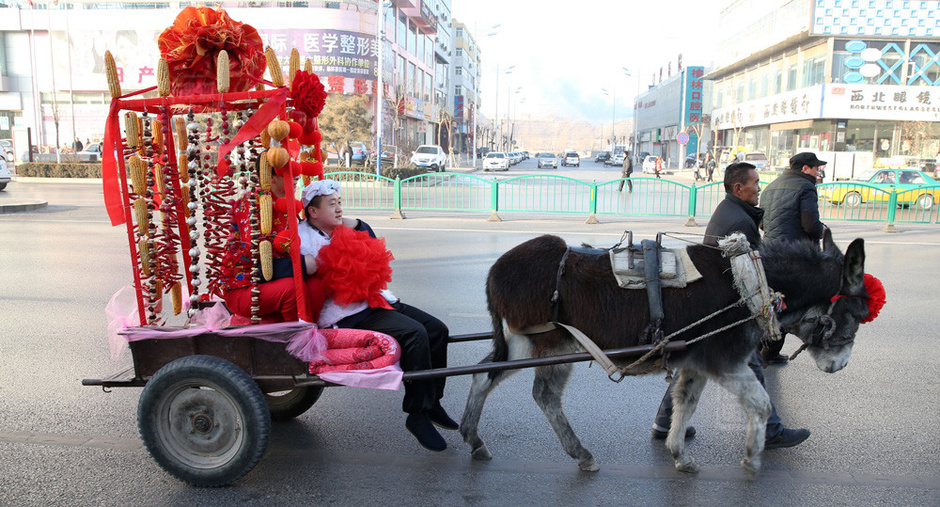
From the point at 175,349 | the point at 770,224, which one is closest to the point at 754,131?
the point at 770,224

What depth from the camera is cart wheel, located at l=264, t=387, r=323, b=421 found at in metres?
4.50

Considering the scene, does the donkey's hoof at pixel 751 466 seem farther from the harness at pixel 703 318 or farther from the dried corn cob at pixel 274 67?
the dried corn cob at pixel 274 67

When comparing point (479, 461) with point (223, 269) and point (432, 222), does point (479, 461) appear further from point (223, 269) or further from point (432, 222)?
point (432, 222)

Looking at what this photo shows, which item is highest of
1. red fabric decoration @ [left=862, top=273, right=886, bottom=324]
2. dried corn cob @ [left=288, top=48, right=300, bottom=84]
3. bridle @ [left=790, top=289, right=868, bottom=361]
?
dried corn cob @ [left=288, top=48, right=300, bottom=84]

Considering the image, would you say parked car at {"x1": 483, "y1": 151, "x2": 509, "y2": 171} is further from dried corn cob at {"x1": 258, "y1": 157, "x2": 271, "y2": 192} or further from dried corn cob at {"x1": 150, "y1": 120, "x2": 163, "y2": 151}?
dried corn cob at {"x1": 258, "y1": 157, "x2": 271, "y2": 192}

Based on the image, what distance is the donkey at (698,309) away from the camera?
358 centimetres

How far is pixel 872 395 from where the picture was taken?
5.03m

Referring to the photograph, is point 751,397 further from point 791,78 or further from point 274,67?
point 791,78

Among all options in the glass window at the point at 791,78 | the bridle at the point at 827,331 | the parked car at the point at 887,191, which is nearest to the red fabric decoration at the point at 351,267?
the bridle at the point at 827,331

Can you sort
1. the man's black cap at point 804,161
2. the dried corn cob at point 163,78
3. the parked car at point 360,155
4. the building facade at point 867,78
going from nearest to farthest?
the dried corn cob at point 163,78, the man's black cap at point 804,161, the parked car at point 360,155, the building facade at point 867,78

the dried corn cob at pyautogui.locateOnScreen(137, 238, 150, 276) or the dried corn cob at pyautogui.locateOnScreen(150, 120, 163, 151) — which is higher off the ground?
the dried corn cob at pyautogui.locateOnScreen(150, 120, 163, 151)

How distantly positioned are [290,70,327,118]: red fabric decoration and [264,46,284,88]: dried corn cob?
0.12m

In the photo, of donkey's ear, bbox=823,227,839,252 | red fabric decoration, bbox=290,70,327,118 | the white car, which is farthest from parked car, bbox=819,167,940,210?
the white car

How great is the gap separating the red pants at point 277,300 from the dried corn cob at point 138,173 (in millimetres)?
758
